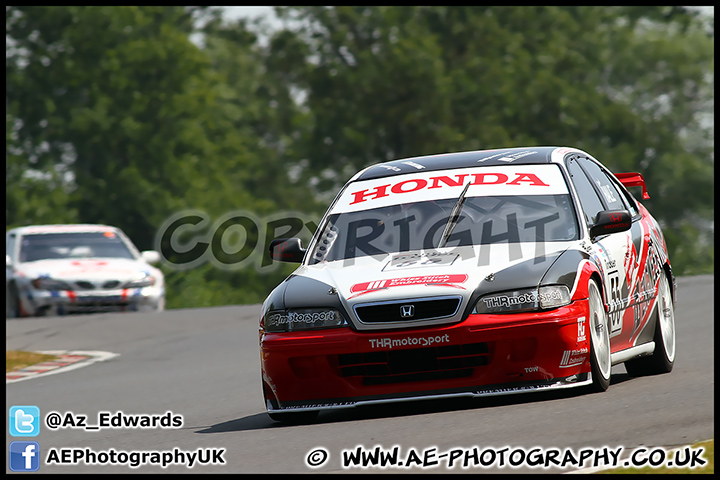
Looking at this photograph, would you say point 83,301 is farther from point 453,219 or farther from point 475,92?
point 475,92

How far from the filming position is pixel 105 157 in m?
43.2

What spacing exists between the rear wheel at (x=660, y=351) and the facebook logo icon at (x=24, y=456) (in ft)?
14.6

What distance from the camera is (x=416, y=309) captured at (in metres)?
7.80

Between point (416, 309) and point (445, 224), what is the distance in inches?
51.2

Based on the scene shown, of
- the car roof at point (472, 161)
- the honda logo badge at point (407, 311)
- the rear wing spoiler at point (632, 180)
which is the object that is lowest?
the honda logo badge at point (407, 311)

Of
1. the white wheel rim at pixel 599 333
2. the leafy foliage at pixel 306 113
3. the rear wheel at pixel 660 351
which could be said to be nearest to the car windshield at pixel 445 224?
the white wheel rim at pixel 599 333

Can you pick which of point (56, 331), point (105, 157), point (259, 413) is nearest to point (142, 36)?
point (105, 157)

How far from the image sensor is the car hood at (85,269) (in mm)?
21328

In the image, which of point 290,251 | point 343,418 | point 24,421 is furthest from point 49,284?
point 343,418

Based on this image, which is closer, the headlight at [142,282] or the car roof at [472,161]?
the car roof at [472,161]
